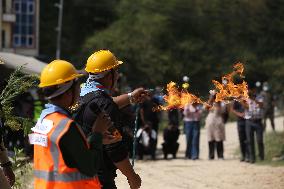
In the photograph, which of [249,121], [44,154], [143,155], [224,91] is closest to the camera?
[44,154]

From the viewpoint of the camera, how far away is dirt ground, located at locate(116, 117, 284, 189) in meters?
13.5

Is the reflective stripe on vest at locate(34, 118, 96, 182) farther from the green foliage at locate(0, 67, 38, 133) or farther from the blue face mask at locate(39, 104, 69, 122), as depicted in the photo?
the green foliage at locate(0, 67, 38, 133)

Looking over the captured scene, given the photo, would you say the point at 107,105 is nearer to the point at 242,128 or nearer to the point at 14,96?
the point at 14,96

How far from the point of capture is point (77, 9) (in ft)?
218

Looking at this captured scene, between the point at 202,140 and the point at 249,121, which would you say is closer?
the point at 249,121

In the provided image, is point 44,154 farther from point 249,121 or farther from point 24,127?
point 249,121

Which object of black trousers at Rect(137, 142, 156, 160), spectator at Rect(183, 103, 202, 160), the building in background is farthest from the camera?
the building in background

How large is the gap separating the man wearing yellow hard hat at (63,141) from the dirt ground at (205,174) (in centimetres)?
751

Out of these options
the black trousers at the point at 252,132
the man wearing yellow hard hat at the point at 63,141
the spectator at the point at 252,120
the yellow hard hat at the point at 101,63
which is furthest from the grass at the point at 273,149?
the man wearing yellow hard hat at the point at 63,141

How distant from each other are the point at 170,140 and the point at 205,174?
154 inches

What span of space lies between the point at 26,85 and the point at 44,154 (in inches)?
178

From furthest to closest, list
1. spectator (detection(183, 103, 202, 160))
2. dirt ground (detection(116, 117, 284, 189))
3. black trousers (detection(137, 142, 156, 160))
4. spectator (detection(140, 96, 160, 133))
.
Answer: spectator (detection(183, 103, 202, 160)) < black trousers (detection(137, 142, 156, 160)) < spectator (detection(140, 96, 160, 133)) < dirt ground (detection(116, 117, 284, 189))

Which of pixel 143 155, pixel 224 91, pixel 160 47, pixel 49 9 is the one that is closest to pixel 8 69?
pixel 143 155

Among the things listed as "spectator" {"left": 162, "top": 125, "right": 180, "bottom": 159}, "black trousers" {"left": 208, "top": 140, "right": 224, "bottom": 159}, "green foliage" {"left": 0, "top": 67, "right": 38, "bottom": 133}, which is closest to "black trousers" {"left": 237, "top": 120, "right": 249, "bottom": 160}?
"black trousers" {"left": 208, "top": 140, "right": 224, "bottom": 159}
